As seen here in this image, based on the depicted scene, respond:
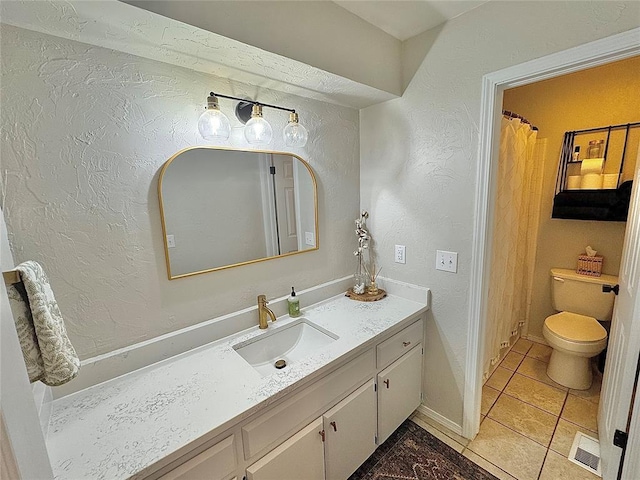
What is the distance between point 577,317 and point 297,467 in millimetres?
2333

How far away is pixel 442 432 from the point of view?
68.2 inches

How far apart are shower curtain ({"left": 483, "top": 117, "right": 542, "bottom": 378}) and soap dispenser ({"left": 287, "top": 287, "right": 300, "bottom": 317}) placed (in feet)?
4.21

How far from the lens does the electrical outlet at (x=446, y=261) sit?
5.16 ft

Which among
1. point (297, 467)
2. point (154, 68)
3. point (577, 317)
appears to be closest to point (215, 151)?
point (154, 68)

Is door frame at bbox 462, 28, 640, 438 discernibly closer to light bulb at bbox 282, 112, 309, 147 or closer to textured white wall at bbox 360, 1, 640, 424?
textured white wall at bbox 360, 1, 640, 424

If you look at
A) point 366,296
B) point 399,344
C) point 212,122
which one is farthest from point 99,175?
point 399,344

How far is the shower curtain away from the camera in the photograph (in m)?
1.84

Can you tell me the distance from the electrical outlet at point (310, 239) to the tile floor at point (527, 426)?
133 centimetres

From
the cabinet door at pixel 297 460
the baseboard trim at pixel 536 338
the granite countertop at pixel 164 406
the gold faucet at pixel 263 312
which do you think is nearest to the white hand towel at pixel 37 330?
the granite countertop at pixel 164 406

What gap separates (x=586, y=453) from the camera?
5.11 feet

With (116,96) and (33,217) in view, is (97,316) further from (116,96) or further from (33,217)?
(116,96)

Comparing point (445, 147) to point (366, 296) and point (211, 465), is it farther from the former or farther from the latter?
point (211, 465)

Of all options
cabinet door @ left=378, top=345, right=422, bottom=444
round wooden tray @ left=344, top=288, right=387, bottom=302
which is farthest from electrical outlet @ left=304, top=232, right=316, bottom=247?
cabinet door @ left=378, top=345, right=422, bottom=444

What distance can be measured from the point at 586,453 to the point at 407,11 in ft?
8.24
